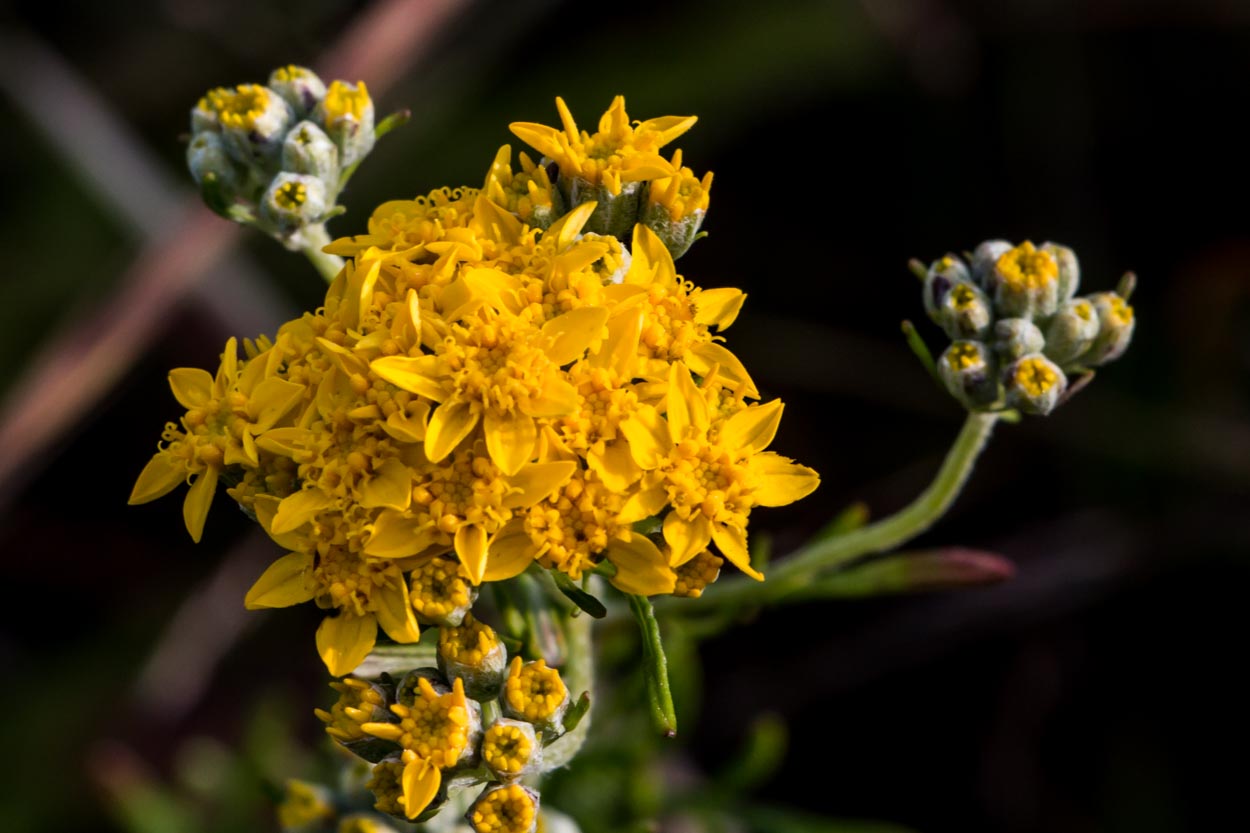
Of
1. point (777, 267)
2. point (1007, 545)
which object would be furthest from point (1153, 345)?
point (777, 267)

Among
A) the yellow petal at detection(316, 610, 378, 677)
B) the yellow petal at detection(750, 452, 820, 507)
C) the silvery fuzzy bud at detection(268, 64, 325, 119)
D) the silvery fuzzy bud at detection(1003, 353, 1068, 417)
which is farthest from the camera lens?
the silvery fuzzy bud at detection(268, 64, 325, 119)

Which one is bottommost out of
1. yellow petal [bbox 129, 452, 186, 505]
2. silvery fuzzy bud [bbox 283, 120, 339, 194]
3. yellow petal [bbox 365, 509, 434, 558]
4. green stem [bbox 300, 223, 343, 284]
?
yellow petal [bbox 365, 509, 434, 558]

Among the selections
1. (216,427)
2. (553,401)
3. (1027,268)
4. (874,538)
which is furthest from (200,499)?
(1027,268)

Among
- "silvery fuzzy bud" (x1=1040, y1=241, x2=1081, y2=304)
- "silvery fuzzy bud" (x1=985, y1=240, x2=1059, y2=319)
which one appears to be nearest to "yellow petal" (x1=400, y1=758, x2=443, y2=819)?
"silvery fuzzy bud" (x1=985, y1=240, x2=1059, y2=319)

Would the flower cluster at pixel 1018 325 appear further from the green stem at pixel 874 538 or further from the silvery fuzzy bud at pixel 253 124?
the silvery fuzzy bud at pixel 253 124

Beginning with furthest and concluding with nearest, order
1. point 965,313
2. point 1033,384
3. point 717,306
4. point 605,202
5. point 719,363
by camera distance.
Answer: point 965,313, point 1033,384, point 605,202, point 717,306, point 719,363

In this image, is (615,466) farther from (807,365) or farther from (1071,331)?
(807,365)

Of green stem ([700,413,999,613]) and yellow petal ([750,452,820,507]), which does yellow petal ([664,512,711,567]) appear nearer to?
yellow petal ([750,452,820,507])
